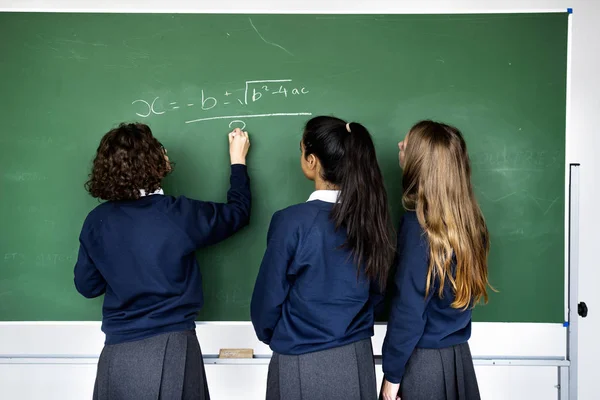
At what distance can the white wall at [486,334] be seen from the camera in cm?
232

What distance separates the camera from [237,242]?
2004 mm

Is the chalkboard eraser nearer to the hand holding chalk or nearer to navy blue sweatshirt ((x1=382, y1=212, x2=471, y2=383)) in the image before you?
navy blue sweatshirt ((x1=382, y1=212, x2=471, y2=383))

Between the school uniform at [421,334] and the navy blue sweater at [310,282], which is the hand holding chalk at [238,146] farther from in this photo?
the school uniform at [421,334]

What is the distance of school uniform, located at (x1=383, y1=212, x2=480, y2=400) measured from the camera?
1.59 meters

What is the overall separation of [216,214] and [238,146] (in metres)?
0.30

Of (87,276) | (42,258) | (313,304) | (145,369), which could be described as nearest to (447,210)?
(313,304)

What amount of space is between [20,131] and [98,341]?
1059 mm

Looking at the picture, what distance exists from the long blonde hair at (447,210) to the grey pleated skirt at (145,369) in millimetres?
933

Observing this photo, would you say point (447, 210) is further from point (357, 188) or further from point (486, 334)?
point (486, 334)

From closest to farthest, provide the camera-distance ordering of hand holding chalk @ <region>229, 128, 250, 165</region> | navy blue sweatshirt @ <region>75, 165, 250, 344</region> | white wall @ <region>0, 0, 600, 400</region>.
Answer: navy blue sweatshirt @ <region>75, 165, 250, 344</region>, hand holding chalk @ <region>229, 128, 250, 165</region>, white wall @ <region>0, 0, 600, 400</region>

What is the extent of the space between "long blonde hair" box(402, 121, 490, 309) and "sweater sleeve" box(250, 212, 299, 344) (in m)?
0.45

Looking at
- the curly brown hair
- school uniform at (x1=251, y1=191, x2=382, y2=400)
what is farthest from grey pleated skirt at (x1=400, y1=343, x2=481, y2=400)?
the curly brown hair

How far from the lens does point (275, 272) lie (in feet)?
5.20

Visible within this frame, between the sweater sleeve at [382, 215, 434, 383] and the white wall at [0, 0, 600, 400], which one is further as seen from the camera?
the white wall at [0, 0, 600, 400]
